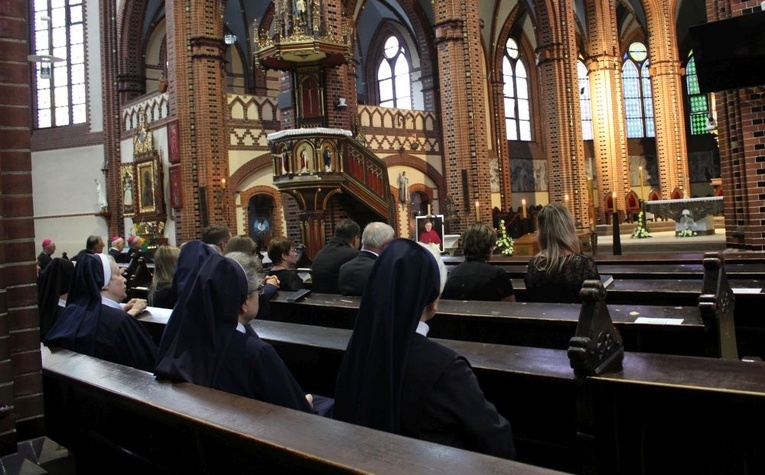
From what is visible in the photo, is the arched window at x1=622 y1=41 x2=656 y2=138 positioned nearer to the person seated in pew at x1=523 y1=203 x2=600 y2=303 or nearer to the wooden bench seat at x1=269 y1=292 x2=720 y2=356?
the person seated in pew at x1=523 y1=203 x2=600 y2=303

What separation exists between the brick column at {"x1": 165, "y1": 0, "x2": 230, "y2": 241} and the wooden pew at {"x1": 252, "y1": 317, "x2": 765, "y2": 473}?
48.8ft

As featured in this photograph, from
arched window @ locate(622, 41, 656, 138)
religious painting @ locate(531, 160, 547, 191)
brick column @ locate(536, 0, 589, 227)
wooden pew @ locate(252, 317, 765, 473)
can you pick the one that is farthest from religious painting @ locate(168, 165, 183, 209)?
arched window @ locate(622, 41, 656, 138)

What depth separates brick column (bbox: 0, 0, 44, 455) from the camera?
2803mm

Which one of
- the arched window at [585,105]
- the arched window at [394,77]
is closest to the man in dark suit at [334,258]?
the arched window at [394,77]

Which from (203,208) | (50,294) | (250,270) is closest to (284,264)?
(50,294)

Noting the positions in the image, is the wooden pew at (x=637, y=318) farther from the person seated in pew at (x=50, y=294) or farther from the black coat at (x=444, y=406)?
the person seated in pew at (x=50, y=294)

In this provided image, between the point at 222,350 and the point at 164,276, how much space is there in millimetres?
3346

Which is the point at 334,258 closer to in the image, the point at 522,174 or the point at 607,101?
the point at 607,101

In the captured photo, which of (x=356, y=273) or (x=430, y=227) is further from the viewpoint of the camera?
(x=430, y=227)

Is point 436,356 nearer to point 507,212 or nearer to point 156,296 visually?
point 156,296

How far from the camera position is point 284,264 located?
7047 millimetres

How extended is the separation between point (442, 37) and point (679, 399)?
1601cm

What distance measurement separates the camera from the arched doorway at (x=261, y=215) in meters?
21.1

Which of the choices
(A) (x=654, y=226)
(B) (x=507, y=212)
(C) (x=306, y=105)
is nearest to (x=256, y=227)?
(C) (x=306, y=105)
